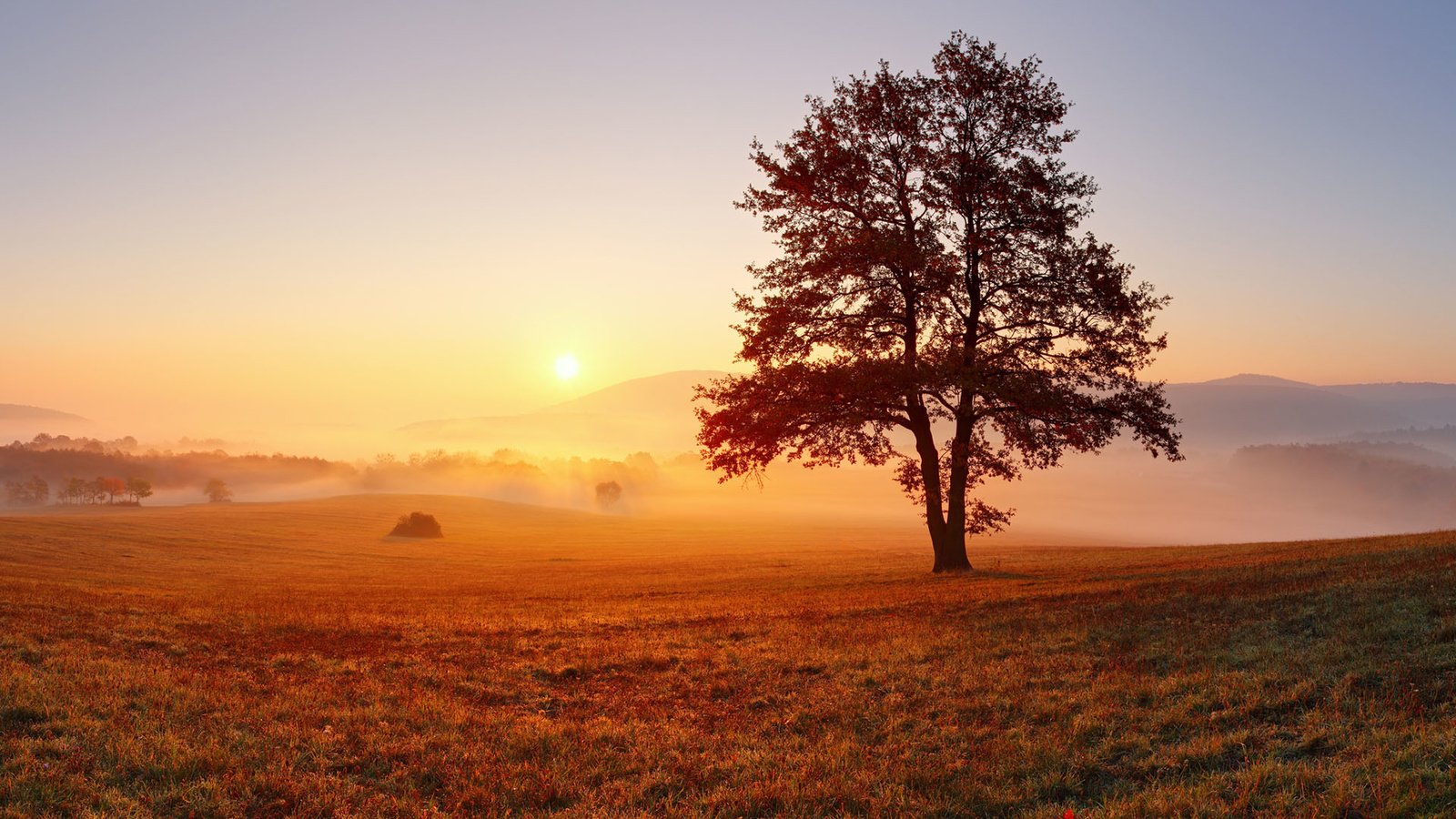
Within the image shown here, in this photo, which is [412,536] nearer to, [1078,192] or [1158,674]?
[1078,192]

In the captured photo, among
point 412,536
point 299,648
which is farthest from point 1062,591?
point 412,536

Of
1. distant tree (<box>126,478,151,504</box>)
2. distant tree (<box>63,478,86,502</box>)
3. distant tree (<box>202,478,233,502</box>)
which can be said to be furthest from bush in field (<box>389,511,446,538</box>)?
distant tree (<box>63,478,86,502</box>)

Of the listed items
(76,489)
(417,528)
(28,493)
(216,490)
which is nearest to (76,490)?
(76,489)

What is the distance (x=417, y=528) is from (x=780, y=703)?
99.9m

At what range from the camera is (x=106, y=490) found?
536 ft

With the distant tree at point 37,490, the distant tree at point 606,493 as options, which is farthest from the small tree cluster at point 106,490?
the distant tree at point 606,493

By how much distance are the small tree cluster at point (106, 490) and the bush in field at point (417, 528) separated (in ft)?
336

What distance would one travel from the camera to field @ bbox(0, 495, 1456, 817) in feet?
24.4

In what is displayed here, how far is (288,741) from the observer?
9.19 meters

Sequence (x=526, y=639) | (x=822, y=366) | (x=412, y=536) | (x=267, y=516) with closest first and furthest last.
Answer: (x=526, y=639), (x=822, y=366), (x=412, y=536), (x=267, y=516)

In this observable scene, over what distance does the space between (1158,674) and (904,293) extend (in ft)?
58.5

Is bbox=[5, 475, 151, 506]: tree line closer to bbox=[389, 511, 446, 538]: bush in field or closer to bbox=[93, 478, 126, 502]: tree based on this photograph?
bbox=[93, 478, 126, 502]: tree

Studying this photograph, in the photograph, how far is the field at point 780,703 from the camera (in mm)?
7438

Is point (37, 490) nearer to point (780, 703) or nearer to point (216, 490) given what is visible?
point (216, 490)
